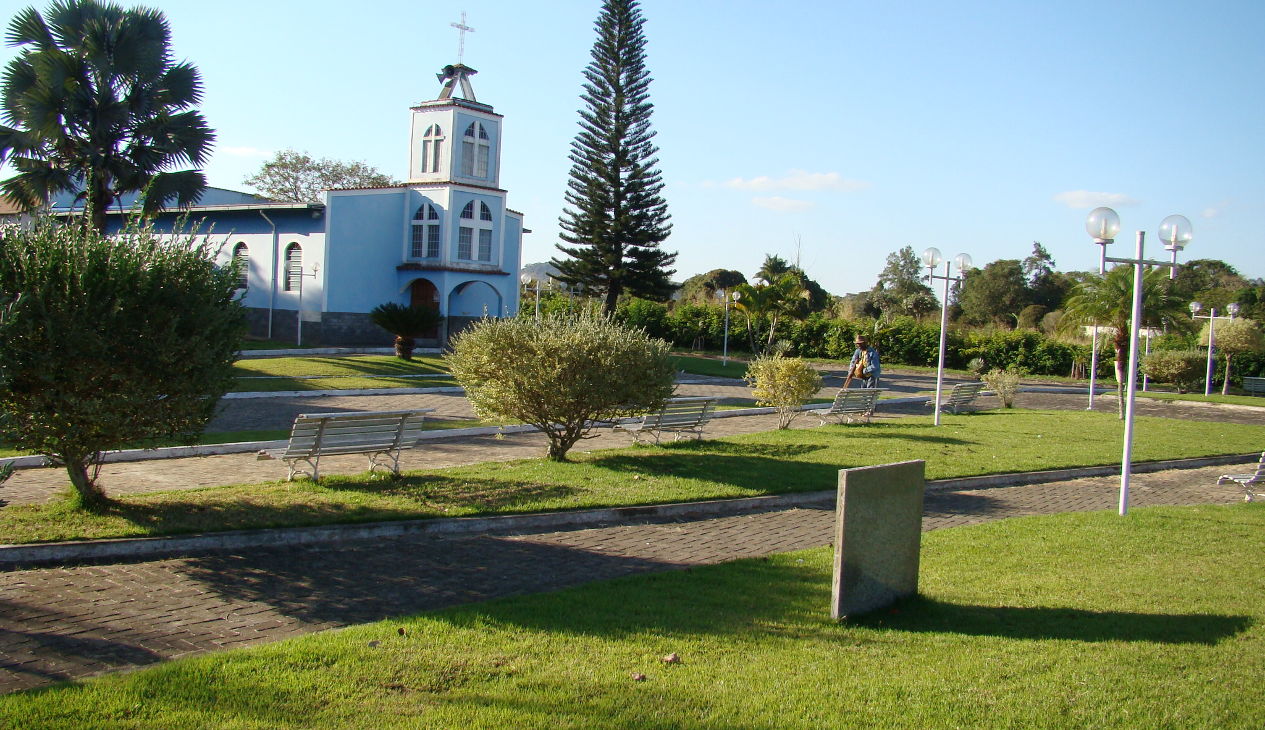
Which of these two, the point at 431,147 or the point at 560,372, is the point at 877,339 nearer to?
the point at 431,147

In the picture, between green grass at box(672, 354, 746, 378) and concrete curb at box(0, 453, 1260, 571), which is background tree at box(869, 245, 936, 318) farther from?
concrete curb at box(0, 453, 1260, 571)

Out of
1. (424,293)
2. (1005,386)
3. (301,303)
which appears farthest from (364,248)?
(1005,386)

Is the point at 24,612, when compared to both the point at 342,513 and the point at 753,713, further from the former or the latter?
the point at 753,713

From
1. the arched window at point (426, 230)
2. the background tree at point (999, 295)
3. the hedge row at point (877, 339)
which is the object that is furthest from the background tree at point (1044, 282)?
the arched window at point (426, 230)

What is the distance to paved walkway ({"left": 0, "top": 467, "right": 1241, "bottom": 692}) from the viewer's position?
514 cm

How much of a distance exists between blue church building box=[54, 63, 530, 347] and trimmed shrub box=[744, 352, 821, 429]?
19641mm

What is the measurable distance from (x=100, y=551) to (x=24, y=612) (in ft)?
4.62

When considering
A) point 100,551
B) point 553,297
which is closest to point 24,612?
point 100,551

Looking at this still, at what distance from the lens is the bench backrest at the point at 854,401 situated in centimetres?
1705

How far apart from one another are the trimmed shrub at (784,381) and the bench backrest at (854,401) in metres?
0.90

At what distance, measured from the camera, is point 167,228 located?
35844mm

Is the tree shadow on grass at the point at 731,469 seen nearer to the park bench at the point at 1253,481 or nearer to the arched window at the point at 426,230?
the park bench at the point at 1253,481

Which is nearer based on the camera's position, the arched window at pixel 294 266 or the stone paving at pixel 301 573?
the stone paving at pixel 301 573

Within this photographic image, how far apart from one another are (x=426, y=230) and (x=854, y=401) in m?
21.2
